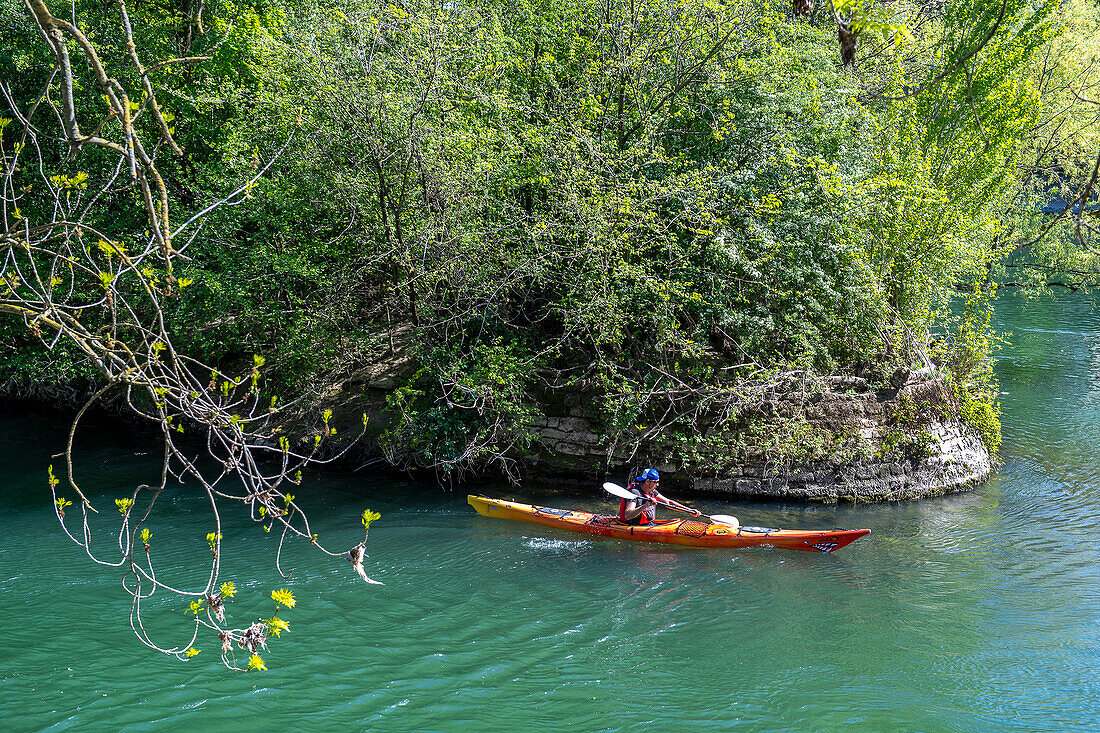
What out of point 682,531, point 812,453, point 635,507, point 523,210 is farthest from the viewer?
point 523,210

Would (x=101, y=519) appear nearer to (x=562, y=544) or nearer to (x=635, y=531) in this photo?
(x=562, y=544)

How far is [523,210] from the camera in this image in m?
10.7

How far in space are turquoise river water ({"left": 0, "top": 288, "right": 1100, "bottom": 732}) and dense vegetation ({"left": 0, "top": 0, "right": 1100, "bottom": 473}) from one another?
1.91m

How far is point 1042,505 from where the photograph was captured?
10.1m

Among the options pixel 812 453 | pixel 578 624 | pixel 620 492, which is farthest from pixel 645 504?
pixel 812 453

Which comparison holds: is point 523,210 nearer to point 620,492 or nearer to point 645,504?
point 620,492

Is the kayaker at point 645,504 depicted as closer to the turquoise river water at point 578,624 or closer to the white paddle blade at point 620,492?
the white paddle blade at point 620,492

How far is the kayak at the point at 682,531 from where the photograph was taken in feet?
28.5

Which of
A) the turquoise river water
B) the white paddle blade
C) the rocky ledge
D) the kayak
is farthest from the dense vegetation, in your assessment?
the turquoise river water

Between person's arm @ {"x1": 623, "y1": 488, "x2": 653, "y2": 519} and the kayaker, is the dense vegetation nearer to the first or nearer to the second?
the kayaker

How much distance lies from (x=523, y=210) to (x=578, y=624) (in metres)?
5.90

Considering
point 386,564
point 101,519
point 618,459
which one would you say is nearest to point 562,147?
point 618,459

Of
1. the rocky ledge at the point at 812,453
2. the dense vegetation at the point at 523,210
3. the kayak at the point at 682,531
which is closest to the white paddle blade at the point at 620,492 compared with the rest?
the kayak at the point at 682,531

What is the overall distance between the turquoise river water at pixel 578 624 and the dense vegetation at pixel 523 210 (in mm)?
1910
